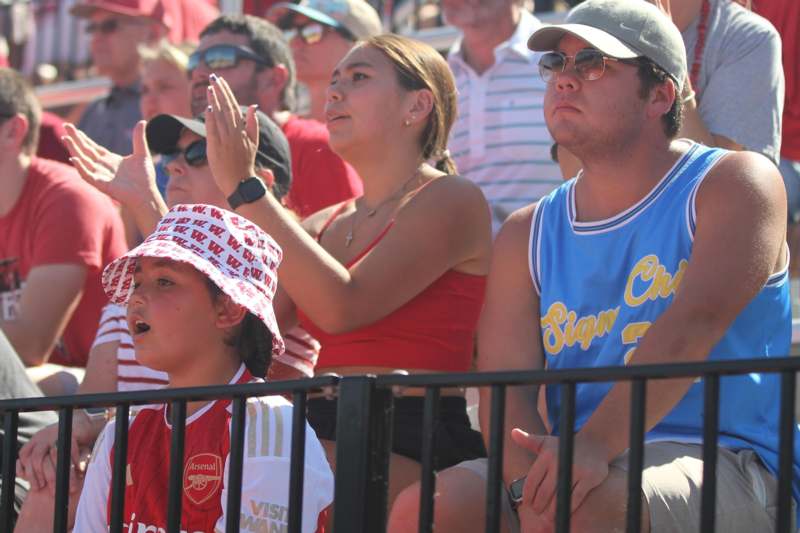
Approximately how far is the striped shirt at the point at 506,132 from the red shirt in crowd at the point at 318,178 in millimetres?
590

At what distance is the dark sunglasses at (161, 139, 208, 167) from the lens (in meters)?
5.12

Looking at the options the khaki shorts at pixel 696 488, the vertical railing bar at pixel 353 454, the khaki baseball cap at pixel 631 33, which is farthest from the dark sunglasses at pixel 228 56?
the vertical railing bar at pixel 353 454

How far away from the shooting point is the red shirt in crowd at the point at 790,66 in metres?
5.44

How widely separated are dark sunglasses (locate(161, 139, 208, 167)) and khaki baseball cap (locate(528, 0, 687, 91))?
5.35 feet

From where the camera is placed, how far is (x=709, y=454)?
272cm

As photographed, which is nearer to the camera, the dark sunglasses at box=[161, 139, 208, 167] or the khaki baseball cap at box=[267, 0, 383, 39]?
the dark sunglasses at box=[161, 139, 208, 167]

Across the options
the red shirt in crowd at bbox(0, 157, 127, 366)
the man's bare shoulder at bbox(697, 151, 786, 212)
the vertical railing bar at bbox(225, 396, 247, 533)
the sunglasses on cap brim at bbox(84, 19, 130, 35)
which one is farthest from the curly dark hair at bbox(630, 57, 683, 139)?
the sunglasses on cap brim at bbox(84, 19, 130, 35)

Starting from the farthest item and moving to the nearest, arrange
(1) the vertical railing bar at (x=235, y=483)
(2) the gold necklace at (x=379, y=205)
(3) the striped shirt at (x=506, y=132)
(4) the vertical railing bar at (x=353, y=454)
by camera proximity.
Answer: (3) the striped shirt at (x=506, y=132), (2) the gold necklace at (x=379, y=205), (1) the vertical railing bar at (x=235, y=483), (4) the vertical railing bar at (x=353, y=454)

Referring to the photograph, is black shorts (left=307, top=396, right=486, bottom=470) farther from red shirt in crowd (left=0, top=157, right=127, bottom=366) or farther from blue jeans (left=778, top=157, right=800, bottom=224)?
red shirt in crowd (left=0, top=157, right=127, bottom=366)

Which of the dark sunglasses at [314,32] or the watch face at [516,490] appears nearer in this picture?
the watch face at [516,490]

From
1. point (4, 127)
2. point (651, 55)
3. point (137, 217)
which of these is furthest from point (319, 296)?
point (4, 127)

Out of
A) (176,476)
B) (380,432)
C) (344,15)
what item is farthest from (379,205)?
(344,15)

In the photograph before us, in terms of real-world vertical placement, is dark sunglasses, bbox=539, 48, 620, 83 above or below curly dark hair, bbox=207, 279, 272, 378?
above

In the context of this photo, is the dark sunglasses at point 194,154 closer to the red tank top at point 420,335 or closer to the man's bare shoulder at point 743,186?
the red tank top at point 420,335
